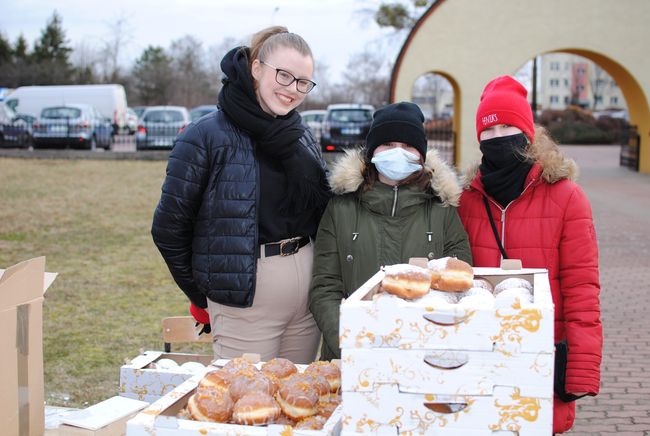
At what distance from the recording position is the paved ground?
5.01 meters

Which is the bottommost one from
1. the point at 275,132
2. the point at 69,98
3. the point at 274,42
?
the point at 275,132

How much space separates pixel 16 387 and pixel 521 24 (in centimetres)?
1899

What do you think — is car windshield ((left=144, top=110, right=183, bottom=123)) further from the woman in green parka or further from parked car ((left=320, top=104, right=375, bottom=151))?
the woman in green parka

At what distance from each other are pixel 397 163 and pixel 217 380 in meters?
1.15

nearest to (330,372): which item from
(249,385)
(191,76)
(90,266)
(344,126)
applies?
(249,385)

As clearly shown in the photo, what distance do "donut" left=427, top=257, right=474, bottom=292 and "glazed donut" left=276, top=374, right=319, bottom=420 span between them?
0.51m

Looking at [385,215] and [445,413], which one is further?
[385,215]

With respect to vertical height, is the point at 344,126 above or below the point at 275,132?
above

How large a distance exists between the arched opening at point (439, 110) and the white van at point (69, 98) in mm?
14818

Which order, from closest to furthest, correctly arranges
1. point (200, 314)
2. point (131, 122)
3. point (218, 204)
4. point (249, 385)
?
point (249, 385), point (218, 204), point (200, 314), point (131, 122)

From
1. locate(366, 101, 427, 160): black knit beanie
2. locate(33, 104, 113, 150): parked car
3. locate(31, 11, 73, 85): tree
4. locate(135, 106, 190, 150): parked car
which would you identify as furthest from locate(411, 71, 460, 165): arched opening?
locate(31, 11, 73, 85): tree

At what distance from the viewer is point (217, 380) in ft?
7.91

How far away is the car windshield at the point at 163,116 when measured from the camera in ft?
87.0

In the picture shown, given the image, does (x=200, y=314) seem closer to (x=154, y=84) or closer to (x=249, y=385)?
(x=249, y=385)
